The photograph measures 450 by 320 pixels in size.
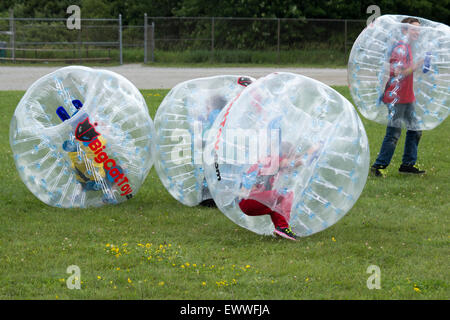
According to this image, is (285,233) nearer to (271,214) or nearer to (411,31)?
(271,214)

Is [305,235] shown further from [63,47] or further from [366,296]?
[63,47]

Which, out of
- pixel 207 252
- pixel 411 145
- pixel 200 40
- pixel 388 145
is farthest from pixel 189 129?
pixel 200 40

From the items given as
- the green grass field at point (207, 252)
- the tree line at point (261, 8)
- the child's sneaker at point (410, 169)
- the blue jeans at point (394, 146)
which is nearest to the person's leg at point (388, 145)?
the blue jeans at point (394, 146)

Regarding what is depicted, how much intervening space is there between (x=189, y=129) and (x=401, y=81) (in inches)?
116

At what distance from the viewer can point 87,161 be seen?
22.8ft

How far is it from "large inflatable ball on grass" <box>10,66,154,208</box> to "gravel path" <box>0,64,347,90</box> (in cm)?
1051

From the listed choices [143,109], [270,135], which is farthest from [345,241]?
[143,109]

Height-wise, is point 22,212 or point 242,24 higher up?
point 242,24

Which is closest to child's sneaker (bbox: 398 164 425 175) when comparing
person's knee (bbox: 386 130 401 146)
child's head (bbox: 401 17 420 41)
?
person's knee (bbox: 386 130 401 146)

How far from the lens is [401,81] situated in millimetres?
8336

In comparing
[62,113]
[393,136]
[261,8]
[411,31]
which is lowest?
[393,136]

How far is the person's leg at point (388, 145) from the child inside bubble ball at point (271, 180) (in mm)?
3226

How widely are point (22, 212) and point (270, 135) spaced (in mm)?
3025

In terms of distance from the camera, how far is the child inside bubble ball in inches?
231
